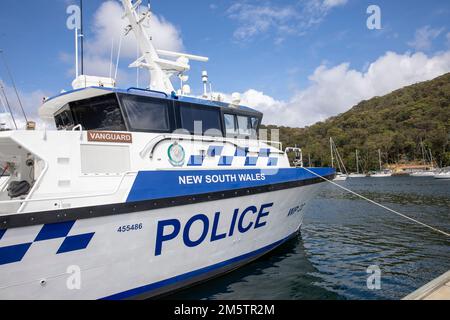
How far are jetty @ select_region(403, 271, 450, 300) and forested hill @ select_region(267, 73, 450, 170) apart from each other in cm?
6334

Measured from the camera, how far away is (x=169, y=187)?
4770mm

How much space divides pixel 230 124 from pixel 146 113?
2068 millimetres

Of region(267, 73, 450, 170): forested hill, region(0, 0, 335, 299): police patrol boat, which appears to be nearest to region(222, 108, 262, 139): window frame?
region(0, 0, 335, 299): police patrol boat

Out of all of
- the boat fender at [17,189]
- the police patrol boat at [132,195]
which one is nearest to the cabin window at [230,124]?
the police patrol boat at [132,195]

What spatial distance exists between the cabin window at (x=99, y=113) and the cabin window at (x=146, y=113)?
0.17m

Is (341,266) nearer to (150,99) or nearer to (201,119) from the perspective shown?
(201,119)

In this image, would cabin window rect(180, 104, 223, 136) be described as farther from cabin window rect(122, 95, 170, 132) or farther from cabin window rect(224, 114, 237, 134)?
cabin window rect(122, 95, 170, 132)

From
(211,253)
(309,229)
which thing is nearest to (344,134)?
(309,229)

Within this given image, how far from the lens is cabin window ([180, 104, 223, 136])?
19.4ft

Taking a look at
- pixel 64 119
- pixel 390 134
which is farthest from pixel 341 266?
pixel 390 134

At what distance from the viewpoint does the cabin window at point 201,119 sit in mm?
5902
